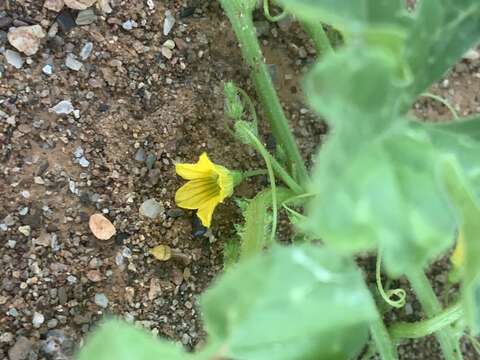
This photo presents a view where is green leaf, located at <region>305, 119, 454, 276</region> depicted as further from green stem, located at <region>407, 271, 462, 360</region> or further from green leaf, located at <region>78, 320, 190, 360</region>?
green stem, located at <region>407, 271, 462, 360</region>

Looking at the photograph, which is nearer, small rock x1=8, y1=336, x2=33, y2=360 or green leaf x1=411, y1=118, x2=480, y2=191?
green leaf x1=411, y1=118, x2=480, y2=191

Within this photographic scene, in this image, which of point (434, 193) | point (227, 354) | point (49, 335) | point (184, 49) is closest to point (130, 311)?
point (49, 335)

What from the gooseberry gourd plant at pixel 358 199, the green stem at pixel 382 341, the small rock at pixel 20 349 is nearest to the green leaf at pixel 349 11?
the gooseberry gourd plant at pixel 358 199

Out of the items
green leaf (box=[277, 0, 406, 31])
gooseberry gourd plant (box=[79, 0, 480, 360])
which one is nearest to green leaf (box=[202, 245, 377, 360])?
gooseberry gourd plant (box=[79, 0, 480, 360])

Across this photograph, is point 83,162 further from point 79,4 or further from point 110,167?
point 79,4

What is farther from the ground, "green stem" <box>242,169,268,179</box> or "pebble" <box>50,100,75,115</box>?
"green stem" <box>242,169,268,179</box>

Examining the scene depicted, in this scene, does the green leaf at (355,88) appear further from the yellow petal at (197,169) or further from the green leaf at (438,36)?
the yellow petal at (197,169)
